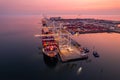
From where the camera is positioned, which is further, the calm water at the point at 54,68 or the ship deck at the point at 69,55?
the ship deck at the point at 69,55

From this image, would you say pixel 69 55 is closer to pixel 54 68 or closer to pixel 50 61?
Answer: pixel 50 61

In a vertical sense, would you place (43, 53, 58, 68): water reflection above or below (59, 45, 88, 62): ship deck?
below

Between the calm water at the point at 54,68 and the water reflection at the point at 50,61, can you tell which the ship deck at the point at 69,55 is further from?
the water reflection at the point at 50,61

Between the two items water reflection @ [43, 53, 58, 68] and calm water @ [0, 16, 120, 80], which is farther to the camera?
water reflection @ [43, 53, 58, 68]

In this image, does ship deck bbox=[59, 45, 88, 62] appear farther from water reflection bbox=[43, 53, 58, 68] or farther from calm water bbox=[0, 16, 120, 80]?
water reflection bbox=[43, 53, 58, 68]

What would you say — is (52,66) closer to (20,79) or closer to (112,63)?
(20,79)

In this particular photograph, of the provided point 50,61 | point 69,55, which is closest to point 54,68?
point 50,61

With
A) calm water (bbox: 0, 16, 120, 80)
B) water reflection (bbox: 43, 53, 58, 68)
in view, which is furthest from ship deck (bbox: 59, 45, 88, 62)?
water reflection (bbox: 43, 53, 58, 68)

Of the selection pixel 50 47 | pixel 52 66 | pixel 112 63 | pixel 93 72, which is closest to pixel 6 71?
pixel 52 66

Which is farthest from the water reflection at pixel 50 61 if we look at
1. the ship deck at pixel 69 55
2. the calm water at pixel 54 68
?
the ship deck at pixel 69 55

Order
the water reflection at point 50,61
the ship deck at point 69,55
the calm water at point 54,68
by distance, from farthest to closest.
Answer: the ship deck at point 69,55, the water reflection at point 50,61, the calm water at point 54,68

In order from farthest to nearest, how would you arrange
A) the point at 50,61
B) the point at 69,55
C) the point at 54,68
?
1. the point at 69,55
2. the point at 50,61
3. the point at 54,68
